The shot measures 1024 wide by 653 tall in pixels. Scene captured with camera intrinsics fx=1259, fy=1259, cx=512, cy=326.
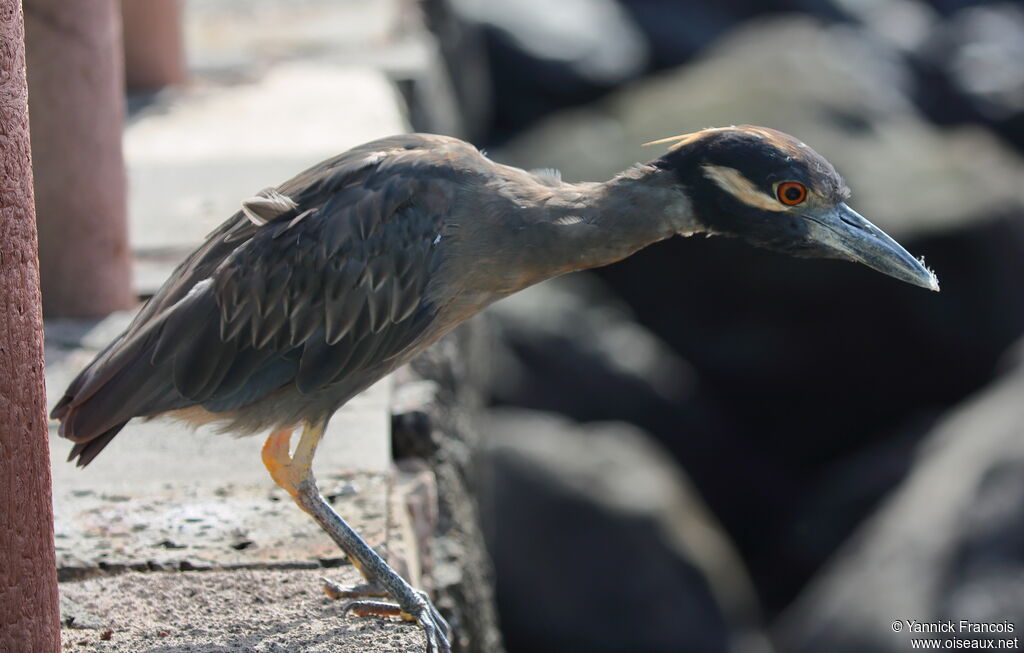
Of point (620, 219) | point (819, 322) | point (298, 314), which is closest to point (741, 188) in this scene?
point (620, 219)

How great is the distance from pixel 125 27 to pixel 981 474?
263 inches

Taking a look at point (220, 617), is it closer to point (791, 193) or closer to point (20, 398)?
point (20, 398)

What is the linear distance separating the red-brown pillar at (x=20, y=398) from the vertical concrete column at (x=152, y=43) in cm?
677

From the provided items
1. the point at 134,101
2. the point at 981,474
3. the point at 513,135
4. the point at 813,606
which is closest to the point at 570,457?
the point at 813,606

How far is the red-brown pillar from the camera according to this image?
2.75 m

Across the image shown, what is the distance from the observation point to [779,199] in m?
3.53

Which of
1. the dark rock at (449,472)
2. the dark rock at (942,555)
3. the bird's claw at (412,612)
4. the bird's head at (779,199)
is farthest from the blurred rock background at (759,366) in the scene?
the bird's claw at (412,612)

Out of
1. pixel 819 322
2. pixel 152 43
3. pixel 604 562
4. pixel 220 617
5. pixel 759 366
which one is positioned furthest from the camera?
pixel 759 366

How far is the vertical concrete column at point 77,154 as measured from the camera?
225 inches

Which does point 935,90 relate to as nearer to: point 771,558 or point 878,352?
point 878,352

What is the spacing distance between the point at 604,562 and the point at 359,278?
497 cm

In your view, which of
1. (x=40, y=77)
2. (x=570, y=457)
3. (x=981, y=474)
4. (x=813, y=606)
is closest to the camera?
(x=40, y=77)

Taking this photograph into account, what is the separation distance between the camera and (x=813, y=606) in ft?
26.5

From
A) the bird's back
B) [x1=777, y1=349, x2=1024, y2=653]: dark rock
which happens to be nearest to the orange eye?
the bird's back
